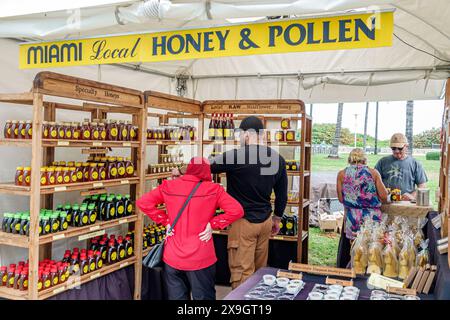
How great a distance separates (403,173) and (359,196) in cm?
125

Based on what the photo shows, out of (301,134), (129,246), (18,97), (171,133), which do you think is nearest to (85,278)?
(129,246)

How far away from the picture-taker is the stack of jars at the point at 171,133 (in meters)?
4.90

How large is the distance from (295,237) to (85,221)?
8.10 ft

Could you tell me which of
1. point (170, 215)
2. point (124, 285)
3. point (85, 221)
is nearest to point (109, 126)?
point (85, 221)

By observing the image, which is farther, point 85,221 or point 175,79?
point 175,79

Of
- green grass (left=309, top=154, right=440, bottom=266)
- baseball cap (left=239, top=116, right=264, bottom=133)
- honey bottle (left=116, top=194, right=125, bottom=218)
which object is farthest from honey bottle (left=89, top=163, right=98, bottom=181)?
green grass (left=309, top=154, right=440, bottom=266)

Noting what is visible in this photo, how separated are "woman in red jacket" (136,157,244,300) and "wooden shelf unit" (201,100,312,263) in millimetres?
1869

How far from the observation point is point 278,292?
2215 millimetres

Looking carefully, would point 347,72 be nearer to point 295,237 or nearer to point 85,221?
point 295,237

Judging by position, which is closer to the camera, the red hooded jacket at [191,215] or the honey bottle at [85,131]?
the red hooded jacket at [191,215]

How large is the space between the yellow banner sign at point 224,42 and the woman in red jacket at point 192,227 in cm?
88

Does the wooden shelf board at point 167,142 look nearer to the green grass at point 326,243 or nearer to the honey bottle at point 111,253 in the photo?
the honey bottle at point 111,253

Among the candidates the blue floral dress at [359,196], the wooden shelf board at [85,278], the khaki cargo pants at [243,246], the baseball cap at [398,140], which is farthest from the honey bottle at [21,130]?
the baseball cap at [398,140]

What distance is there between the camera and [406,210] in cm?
469
